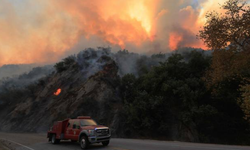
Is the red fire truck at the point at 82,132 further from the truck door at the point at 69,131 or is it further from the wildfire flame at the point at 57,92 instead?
the wildfire flame at the point at 57,92

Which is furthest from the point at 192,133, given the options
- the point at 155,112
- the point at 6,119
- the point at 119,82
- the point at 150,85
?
the point at 6,119

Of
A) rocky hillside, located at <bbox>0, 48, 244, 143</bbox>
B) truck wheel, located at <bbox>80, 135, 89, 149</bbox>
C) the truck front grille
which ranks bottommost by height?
truck wheel, located at <bbox>80, 135, 89, 149</bbox>

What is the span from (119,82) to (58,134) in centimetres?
2724

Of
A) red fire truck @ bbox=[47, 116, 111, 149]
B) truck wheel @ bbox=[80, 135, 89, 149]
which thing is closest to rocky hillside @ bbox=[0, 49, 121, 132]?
red fire truck @ bbox=[47, 116, 111, 149]

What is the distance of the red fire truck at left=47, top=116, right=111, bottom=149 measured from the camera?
12352 mm

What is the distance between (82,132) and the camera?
505 inches

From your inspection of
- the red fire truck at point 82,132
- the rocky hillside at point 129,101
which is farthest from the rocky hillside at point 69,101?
the red fire truck at point 82,132

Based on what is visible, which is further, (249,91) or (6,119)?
(6,119)

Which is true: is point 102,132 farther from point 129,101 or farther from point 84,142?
point 129,101

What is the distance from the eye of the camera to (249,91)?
17.3m

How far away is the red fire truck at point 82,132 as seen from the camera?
12.4m

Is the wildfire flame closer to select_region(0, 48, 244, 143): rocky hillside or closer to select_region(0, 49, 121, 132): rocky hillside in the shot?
select_region(0, 48, 244, 143): rocky hillside

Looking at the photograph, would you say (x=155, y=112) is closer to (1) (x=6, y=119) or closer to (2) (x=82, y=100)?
(2) (x=82, y=100)

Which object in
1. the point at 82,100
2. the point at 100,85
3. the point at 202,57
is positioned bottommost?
the point at 82,100
